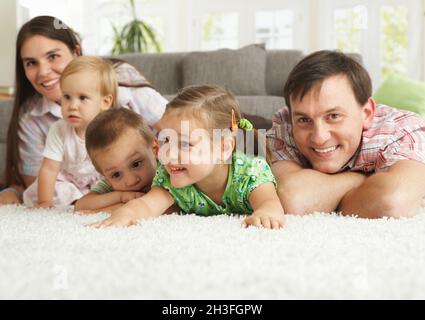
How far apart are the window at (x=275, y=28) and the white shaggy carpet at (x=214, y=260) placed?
3.99 metres

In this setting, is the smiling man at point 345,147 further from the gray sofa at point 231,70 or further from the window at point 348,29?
the window at point 348,29

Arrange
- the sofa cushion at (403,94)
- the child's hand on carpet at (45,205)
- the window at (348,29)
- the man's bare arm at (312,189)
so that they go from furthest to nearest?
the window at (348,29) < the sofa cushion at (403,94) < the child's hand on carpet at (45,205) < the man's bare arm at (312,189)

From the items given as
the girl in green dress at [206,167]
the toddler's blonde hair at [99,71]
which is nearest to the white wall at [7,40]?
the toddler's blonde hair at [99,71]

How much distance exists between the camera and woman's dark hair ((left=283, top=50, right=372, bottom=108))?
1.31m

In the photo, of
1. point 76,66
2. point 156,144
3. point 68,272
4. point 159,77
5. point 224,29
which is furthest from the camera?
point 224,29

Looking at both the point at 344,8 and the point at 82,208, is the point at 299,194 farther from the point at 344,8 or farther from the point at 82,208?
the point at 344,8

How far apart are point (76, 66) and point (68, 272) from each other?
0.99 m

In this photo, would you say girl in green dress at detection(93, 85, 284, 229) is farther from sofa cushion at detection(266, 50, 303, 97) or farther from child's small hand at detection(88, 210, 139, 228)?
sofa cushion at detection(266, 50, 303, 97)

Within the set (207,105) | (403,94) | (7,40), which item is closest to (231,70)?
(403,94)

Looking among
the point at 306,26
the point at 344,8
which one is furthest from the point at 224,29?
the point at 344,8

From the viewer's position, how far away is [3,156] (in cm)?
236

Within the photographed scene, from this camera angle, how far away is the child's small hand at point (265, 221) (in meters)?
1.06

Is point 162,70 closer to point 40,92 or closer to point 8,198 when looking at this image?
point 40,92

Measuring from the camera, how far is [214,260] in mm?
764
